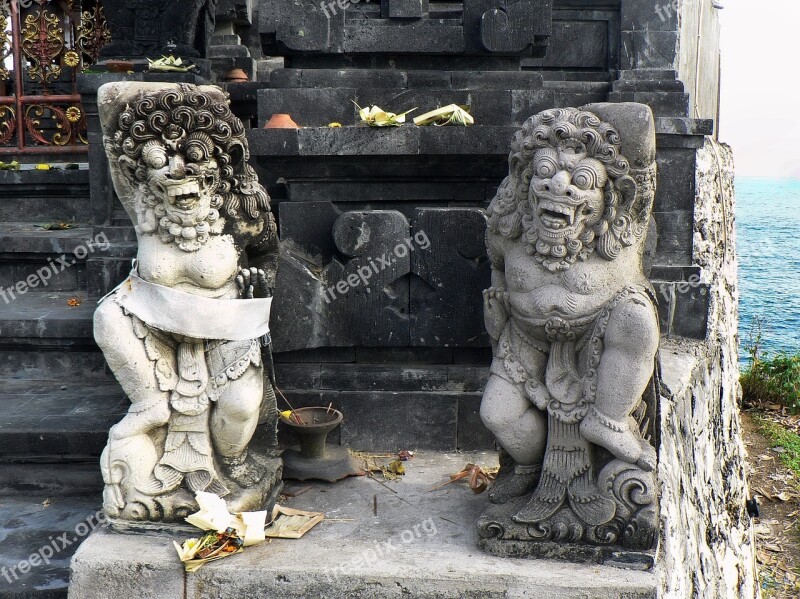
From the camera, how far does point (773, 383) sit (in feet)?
31.2

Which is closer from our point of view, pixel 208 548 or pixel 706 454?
pixel 208 548

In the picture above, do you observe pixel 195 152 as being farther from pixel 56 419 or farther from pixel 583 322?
pixel 56 419

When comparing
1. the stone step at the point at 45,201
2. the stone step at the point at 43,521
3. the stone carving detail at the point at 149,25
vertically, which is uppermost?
the stone carving detail at the point at 149,25

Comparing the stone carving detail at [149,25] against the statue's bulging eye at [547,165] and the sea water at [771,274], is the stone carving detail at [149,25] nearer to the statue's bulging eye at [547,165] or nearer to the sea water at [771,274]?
the statue's bulging eye at [547,165]

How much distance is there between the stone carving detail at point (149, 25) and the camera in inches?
240

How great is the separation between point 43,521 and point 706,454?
386cm

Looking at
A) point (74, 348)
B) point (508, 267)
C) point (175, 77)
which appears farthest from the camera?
point (175, 77)

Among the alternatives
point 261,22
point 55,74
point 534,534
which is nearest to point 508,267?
point 534,534

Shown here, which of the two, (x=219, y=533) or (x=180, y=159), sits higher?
(x=180, y=159)

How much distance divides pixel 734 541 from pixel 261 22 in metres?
4.43

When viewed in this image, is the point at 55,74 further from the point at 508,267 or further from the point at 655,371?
the point at 655,371

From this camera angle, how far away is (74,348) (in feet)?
16.1

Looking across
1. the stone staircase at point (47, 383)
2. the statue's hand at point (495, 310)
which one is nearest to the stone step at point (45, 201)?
the stone staircase at point (47, 383)

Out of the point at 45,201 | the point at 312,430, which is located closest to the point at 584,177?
the point at 312,430
